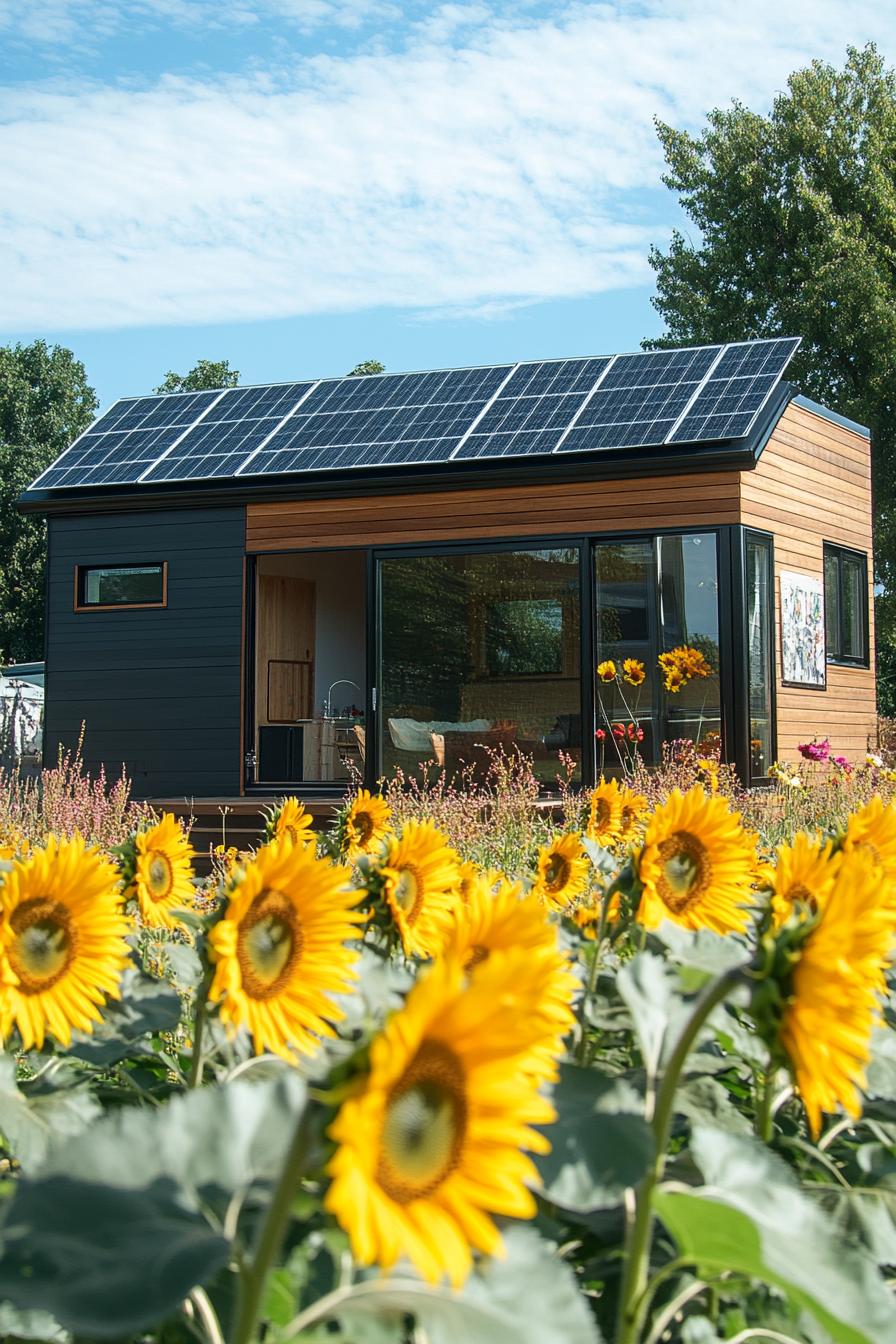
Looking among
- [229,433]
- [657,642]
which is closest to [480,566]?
[657,642]

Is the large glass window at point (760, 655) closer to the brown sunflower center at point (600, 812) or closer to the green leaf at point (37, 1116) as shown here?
the brown sunflower center at point (600, 812)

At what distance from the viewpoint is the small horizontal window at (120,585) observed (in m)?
13.5

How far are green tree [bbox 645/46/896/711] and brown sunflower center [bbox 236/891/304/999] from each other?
80.3 feet

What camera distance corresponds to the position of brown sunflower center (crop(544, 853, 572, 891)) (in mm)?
2244

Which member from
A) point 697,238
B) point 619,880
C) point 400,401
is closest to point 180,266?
point 697,238

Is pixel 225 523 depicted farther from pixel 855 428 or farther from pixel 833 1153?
pixel 833 1153

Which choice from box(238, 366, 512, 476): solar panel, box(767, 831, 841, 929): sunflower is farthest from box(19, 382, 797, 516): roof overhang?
box(767, 831, 841, 929): sunflower

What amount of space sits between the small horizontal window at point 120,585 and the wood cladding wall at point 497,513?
1072 mm

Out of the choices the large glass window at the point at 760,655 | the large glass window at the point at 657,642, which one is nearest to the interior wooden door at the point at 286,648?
the large glass window at the point at 657,642

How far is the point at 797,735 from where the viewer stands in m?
12.7

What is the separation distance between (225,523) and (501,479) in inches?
108

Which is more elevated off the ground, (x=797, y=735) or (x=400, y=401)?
(x=400, y=401)

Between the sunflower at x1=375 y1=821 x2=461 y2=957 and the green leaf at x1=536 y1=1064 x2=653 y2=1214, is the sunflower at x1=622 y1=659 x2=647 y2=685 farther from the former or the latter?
the green leaf at x1=536 y1=1064 x2=653 y2=1214

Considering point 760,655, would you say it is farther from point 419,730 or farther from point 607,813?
point 607,813
